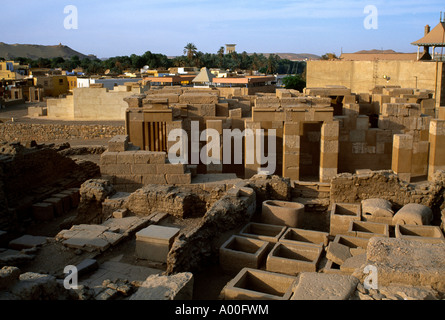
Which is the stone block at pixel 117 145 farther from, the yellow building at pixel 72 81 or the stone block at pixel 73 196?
the yellow building at pixel 72 81

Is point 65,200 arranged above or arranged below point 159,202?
below

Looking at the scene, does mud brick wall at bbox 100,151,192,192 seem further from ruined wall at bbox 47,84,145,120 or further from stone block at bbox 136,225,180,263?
ruined wall at bbox 47,84,145,120

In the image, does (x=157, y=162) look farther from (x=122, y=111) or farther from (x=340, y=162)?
(x=122, y=111)

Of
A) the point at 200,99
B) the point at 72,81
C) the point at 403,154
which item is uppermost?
the point at 72,81

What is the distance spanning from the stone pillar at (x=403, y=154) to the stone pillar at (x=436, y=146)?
94cm

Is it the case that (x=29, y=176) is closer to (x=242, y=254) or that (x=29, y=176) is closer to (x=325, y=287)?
(x=242, y=254)

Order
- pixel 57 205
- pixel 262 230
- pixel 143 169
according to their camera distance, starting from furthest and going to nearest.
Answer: pixel 57 205
pixel 143 169
pixel 262 230

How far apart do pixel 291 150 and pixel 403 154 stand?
3130mm

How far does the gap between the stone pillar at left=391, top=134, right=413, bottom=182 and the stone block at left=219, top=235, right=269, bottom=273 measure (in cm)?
643

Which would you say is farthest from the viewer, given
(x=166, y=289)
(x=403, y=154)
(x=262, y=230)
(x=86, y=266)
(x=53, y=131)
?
(x=53, y=131)

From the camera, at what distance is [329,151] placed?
518 inches

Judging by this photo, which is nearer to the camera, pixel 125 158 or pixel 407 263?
pixel 407 263

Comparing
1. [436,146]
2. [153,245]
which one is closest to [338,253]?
[153,245]

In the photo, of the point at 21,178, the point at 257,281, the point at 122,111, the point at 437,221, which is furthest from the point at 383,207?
the point at 122,111
